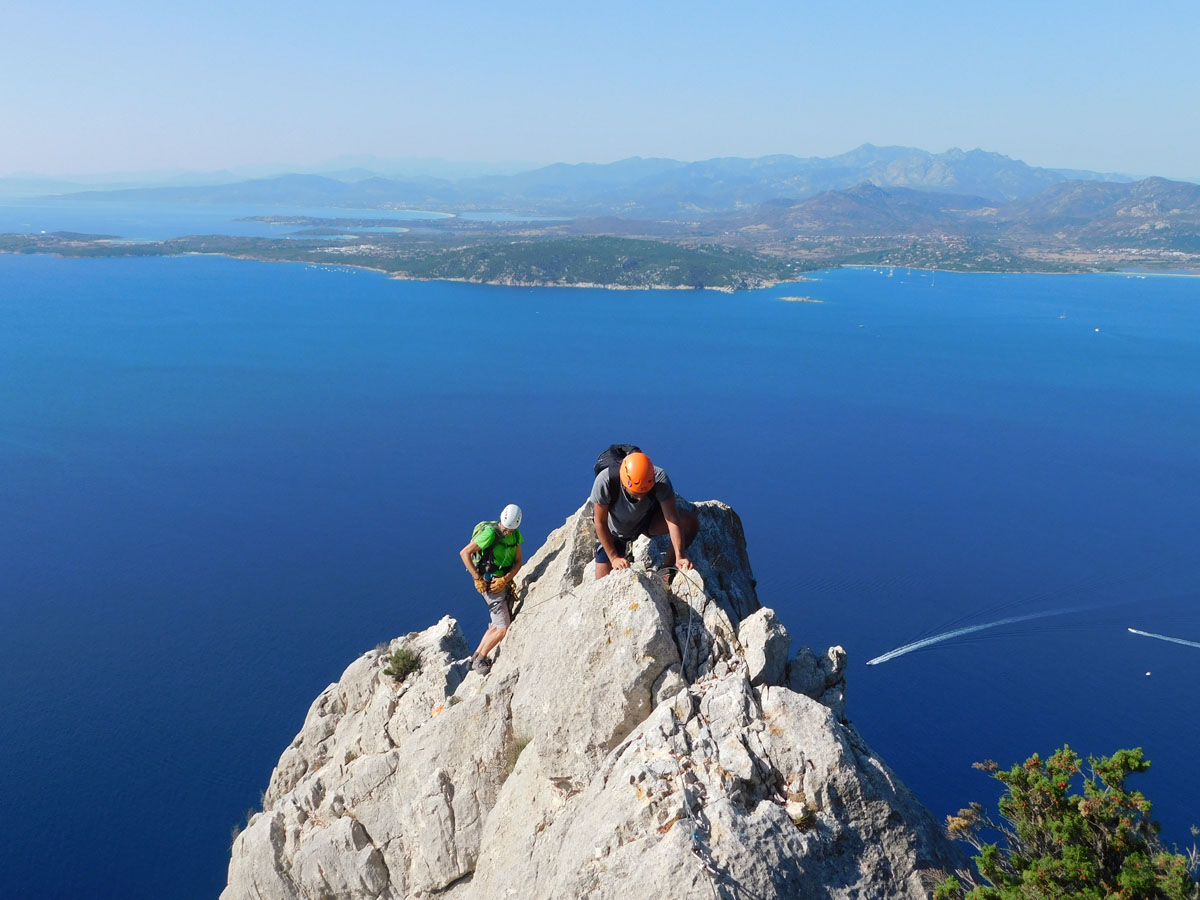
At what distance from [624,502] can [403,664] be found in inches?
258

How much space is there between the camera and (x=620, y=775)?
23.8 ft

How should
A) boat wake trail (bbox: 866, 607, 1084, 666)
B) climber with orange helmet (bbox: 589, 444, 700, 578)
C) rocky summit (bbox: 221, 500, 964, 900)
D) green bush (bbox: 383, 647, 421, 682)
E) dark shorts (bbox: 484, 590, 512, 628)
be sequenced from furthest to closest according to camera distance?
boat wake trail (bbox: 866, 607, 1084, 666)
green bush (bbox: 383, 647, 421, 682)
dark shorts (bbox: 484, 590, 512, 628)
climber with orange helmet (bbox: 589, 444, 700, 578)
rocky summit (bbox: 221, 500, 964, 900)

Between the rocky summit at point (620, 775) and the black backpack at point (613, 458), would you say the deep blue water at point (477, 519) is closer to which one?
the rocky summit at point (620, 775)

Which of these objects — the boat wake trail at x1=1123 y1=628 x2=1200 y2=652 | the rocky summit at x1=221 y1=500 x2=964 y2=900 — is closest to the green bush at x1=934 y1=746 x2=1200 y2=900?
the rocky summit at x1=221 y1=500 x2=964 y2=900

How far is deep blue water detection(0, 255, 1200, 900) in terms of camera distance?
36.1 m

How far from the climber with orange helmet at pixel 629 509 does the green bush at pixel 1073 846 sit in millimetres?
4428

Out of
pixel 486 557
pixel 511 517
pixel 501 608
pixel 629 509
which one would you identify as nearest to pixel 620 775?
pixel 629 509

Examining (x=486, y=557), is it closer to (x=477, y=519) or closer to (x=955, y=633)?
(x=955, y=633)

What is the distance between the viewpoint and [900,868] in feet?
23.7

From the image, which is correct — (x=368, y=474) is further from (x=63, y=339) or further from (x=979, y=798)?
(x=63, y=339)

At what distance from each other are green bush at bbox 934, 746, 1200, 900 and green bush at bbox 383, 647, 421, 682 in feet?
28.5

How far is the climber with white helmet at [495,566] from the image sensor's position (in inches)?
457

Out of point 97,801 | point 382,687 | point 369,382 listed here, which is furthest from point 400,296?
point 382,687

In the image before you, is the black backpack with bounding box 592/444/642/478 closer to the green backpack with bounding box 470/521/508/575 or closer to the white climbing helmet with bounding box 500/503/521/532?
the white climbing helmet with bounding box 500/503/521/532
